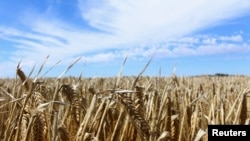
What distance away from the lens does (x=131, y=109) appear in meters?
1.39

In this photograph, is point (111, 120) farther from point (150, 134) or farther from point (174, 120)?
point (150, 134)

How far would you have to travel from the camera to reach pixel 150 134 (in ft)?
4.56

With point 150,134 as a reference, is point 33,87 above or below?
above

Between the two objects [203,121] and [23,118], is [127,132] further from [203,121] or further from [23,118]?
[203,121]

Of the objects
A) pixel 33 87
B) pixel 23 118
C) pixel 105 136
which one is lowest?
pixel 105 136

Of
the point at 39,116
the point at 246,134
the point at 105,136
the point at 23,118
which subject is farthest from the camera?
the point at 105,136

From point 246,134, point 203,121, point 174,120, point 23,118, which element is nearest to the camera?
point 23,118

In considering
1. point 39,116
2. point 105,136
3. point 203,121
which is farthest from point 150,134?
point 203,121

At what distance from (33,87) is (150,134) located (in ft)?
1.45

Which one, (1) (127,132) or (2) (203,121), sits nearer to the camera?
(1) (127,132)

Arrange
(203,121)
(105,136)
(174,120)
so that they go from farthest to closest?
1. (203,121)
2. (105,136)
3. (174,120)

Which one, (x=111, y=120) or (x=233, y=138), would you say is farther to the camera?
(x=111, y=120)

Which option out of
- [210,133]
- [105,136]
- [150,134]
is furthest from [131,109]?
[105,136]

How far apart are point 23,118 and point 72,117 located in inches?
23.0
